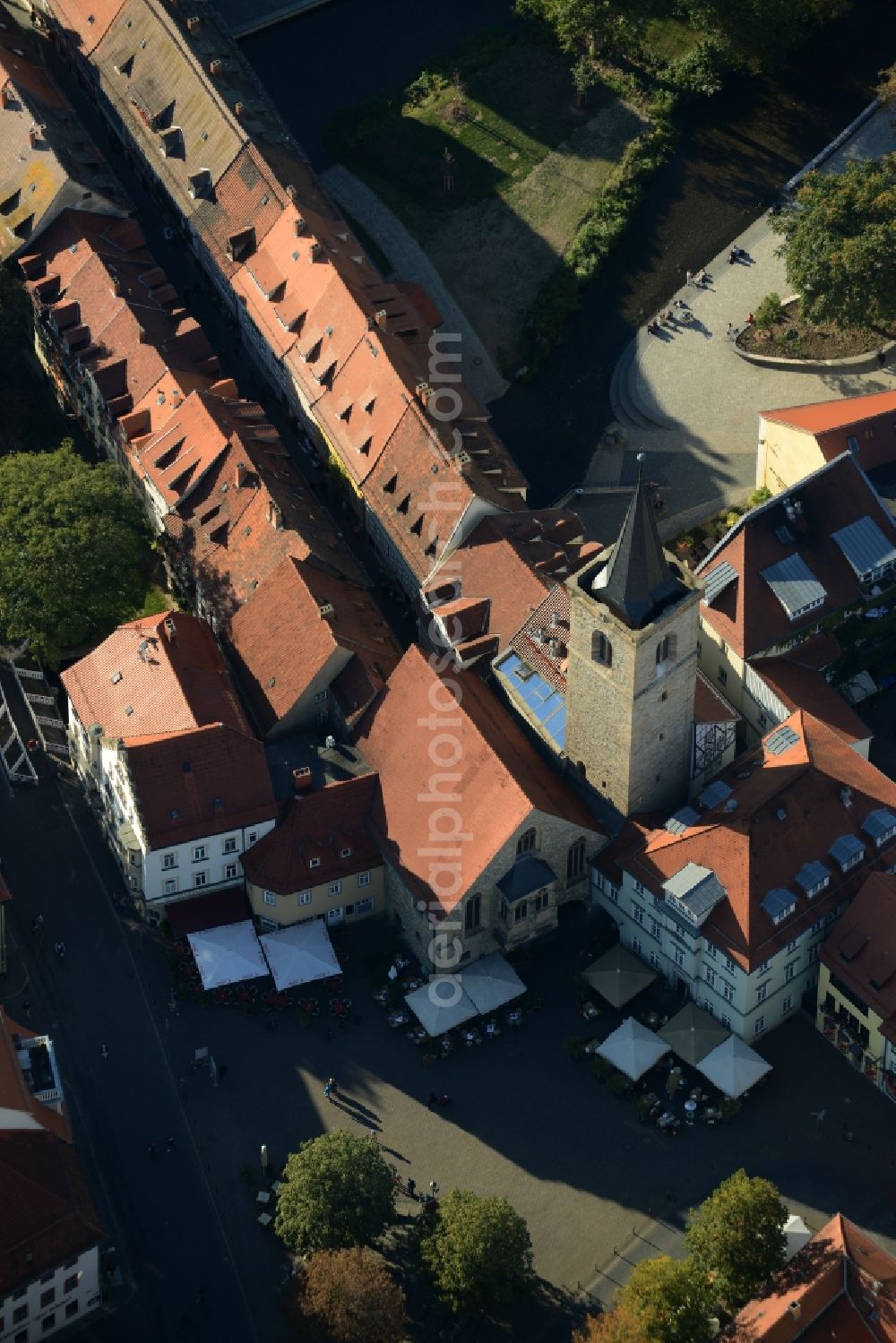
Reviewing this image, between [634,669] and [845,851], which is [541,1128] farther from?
[634,669]

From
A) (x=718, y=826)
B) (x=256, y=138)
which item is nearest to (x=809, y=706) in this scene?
(x=718, y=826)

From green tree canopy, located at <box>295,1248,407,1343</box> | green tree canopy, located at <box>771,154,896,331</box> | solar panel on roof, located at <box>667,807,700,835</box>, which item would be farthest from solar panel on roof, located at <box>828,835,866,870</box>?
green tree canopy, located at <box>771,154,896,331</box>

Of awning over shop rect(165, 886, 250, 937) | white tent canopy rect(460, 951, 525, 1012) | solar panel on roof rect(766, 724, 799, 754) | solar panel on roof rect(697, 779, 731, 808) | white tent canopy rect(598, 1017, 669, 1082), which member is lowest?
white tent canopy rect(598, 1017, 669, 1082)

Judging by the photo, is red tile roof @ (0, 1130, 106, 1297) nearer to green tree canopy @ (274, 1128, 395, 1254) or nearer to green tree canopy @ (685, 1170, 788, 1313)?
green tree canopy @ (274, 1128, 395, 1254)

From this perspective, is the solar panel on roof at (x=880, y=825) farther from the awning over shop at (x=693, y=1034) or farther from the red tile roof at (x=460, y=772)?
the red tile roof at (x=460, y=772)

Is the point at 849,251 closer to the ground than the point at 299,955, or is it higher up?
higher up

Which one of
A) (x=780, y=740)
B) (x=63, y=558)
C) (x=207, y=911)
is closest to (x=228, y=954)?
(x=207, y=911)
